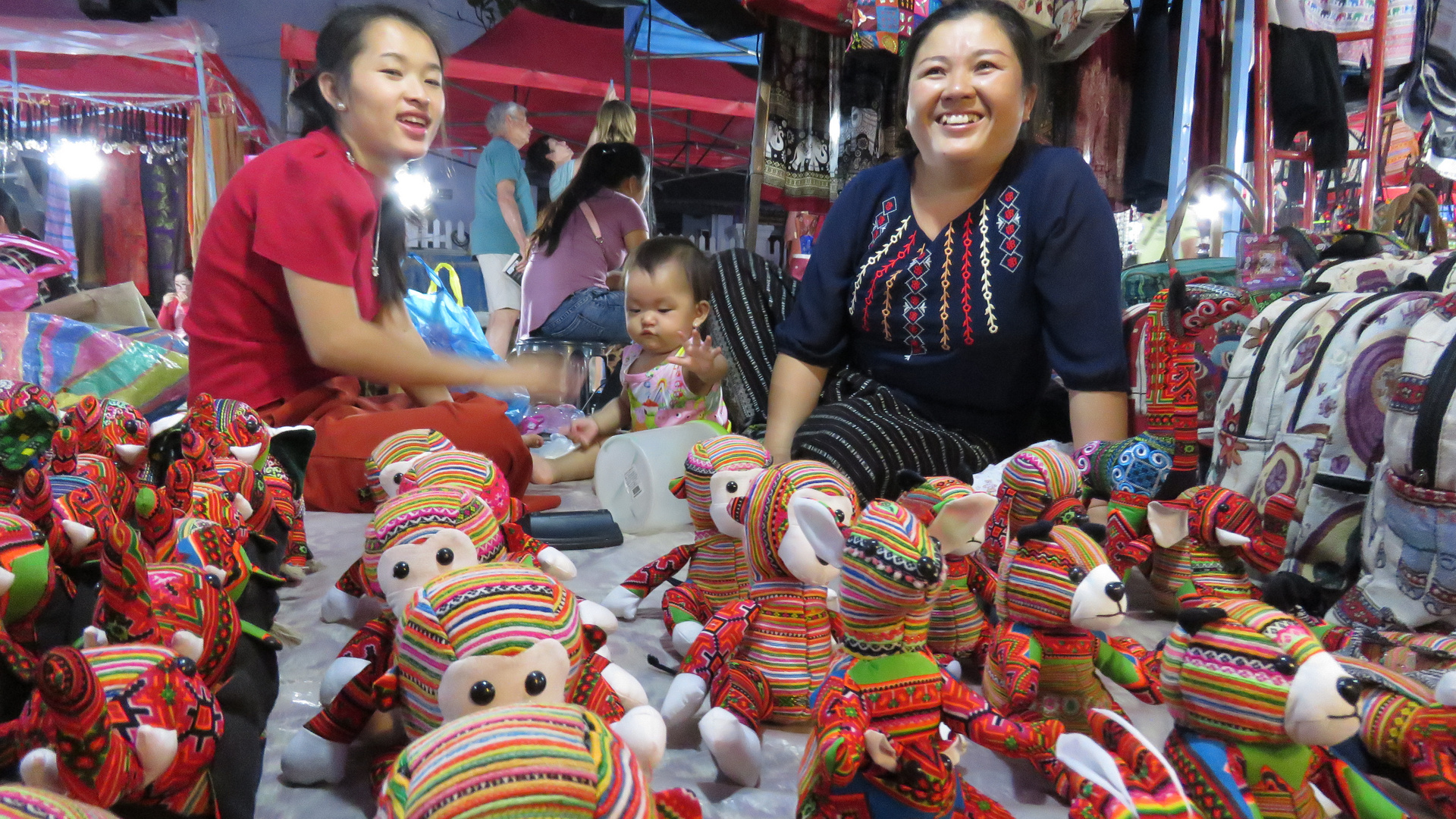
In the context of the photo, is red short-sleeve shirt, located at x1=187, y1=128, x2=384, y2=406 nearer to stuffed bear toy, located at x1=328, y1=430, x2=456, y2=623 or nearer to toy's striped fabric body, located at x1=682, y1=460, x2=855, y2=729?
stuffed bear toy, located at x1=328, y1=430, x2=456, y2=623

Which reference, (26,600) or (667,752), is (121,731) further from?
(667,752)

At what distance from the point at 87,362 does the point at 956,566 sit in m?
2.13

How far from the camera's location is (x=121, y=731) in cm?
61

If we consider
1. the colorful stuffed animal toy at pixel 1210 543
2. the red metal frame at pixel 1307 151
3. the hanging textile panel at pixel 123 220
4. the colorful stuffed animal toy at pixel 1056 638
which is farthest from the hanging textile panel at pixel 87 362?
the red metal frame at pixel 1307 151

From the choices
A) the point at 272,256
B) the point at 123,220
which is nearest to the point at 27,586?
the point at 272,256

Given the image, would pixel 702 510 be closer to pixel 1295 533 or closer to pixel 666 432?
pixel 666 432

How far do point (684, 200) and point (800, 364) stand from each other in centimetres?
368

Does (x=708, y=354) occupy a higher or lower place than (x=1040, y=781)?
higher

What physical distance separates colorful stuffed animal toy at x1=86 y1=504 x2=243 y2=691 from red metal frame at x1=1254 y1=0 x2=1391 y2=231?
2911 mm

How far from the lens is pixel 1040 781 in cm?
88

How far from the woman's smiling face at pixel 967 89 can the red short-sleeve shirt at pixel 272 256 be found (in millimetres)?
1029

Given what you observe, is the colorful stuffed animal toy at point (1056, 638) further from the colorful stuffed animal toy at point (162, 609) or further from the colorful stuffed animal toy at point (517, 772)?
the colorful stuffed animal toy at point (162, 609)

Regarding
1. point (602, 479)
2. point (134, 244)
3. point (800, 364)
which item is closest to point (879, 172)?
point (800, 364)

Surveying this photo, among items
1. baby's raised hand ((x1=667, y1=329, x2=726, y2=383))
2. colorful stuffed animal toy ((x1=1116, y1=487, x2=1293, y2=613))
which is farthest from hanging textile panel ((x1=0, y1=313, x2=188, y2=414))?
colorful stuffed animal toy ((x1=1116, y1=487, x2=1293, y2=613))
